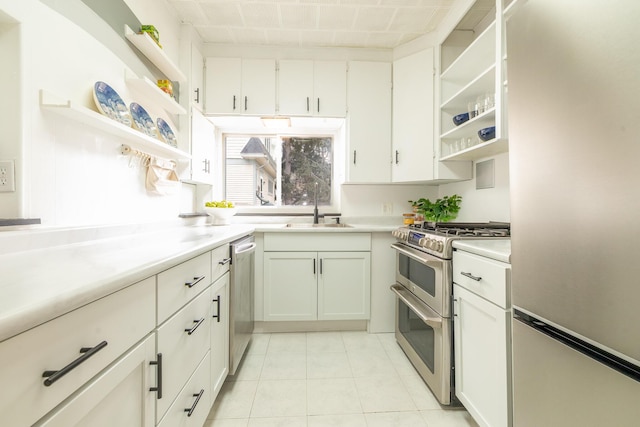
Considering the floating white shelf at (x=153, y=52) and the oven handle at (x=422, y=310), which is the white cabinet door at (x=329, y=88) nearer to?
the floating white shelf at (x=153, y=52)

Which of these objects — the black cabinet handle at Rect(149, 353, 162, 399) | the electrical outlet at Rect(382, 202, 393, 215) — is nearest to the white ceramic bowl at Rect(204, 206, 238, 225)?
the electrical outlet at Rect(382, 202, 393, 215)

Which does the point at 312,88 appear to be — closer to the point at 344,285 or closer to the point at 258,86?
the point at 258,86

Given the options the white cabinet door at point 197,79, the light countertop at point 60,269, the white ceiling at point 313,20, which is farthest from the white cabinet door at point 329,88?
the light countertop at point 60,269

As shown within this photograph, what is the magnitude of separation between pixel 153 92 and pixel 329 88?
4.78 ft

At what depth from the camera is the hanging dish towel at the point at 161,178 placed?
168 centimetres

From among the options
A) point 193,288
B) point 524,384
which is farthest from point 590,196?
point 193,288

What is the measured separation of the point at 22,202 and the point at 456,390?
81.0 inches

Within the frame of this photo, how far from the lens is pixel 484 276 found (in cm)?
112

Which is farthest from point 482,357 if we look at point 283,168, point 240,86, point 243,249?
point 240,86

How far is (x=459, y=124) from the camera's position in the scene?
200 cm

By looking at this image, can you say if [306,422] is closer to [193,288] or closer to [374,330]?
[193,288]

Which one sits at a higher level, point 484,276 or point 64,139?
point 64,139

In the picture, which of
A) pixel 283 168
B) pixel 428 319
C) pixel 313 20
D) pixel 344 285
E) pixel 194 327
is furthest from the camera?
pixel 283 168

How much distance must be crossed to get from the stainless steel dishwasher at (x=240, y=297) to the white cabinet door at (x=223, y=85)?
126 centimetres
